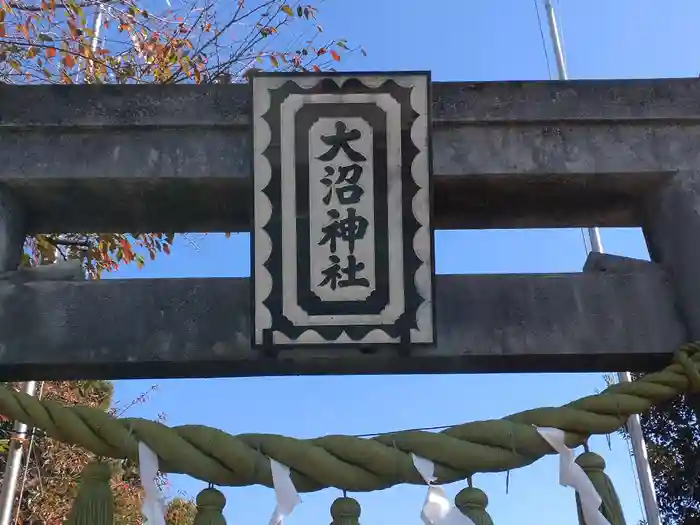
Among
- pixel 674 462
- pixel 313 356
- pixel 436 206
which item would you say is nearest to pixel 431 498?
pixel 313 356

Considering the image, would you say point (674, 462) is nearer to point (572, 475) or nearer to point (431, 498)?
point (572, 475)

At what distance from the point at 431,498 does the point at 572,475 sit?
0.43m

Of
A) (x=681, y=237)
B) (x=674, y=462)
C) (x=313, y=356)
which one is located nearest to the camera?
(x=313, y=356)

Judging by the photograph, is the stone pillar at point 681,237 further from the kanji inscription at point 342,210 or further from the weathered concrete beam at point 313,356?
the kanji inscription at point 342,210

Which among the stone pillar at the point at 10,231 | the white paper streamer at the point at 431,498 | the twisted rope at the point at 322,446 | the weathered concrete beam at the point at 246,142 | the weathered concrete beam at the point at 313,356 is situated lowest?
the white paper streamer at the point at 431,498

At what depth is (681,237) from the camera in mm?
2795

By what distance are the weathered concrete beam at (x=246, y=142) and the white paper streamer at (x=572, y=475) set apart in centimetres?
96

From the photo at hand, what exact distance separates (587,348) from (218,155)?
1.43m

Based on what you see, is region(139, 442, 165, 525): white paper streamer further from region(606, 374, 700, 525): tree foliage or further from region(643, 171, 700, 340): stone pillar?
region(606, 374, 700, 525): tree foliage

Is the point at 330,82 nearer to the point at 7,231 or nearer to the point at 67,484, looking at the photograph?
the point at 7,231

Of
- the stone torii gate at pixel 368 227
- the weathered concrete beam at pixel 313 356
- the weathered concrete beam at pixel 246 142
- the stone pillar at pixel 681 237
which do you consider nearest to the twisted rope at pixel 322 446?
the stone torii gate at pixel 368 227

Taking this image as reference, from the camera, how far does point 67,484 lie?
1153 centimetres

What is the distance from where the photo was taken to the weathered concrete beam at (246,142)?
2830mm

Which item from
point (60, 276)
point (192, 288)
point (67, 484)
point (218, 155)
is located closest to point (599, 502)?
point (192, 288)
